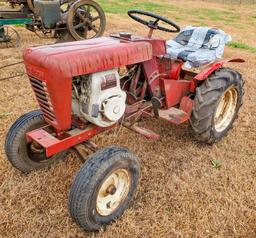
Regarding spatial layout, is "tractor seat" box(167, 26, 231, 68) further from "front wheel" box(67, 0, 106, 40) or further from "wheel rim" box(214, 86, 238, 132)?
"front wheel" box(67, 0, 106, 40)

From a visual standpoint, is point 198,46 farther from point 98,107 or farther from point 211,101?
point 98,107

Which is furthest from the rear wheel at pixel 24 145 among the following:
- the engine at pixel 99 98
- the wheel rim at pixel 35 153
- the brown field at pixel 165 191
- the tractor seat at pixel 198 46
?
the tractor seat at pixel 198 46

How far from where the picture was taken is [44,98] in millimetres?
2391

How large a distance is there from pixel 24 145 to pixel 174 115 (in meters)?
1.44

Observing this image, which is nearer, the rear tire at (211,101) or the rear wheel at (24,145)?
the rear wheel at (24,145)

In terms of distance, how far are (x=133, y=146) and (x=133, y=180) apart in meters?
0.94

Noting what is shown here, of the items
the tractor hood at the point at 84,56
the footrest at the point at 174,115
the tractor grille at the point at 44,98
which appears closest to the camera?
the tractor hood at the point at 84,56

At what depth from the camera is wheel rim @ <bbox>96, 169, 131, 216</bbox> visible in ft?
7.85

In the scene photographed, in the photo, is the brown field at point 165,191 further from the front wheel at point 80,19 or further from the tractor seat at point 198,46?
the front wheel at point 80,19

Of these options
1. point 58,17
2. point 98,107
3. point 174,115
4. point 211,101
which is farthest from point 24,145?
point 58,17

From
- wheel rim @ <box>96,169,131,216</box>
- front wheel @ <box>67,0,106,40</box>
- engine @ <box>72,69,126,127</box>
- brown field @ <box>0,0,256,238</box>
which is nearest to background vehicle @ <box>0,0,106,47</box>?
front wheel @ <box>67,0,106,40</box>

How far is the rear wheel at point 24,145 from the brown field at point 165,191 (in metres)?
0.13

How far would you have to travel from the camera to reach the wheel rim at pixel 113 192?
2392 mm

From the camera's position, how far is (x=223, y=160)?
331cm
